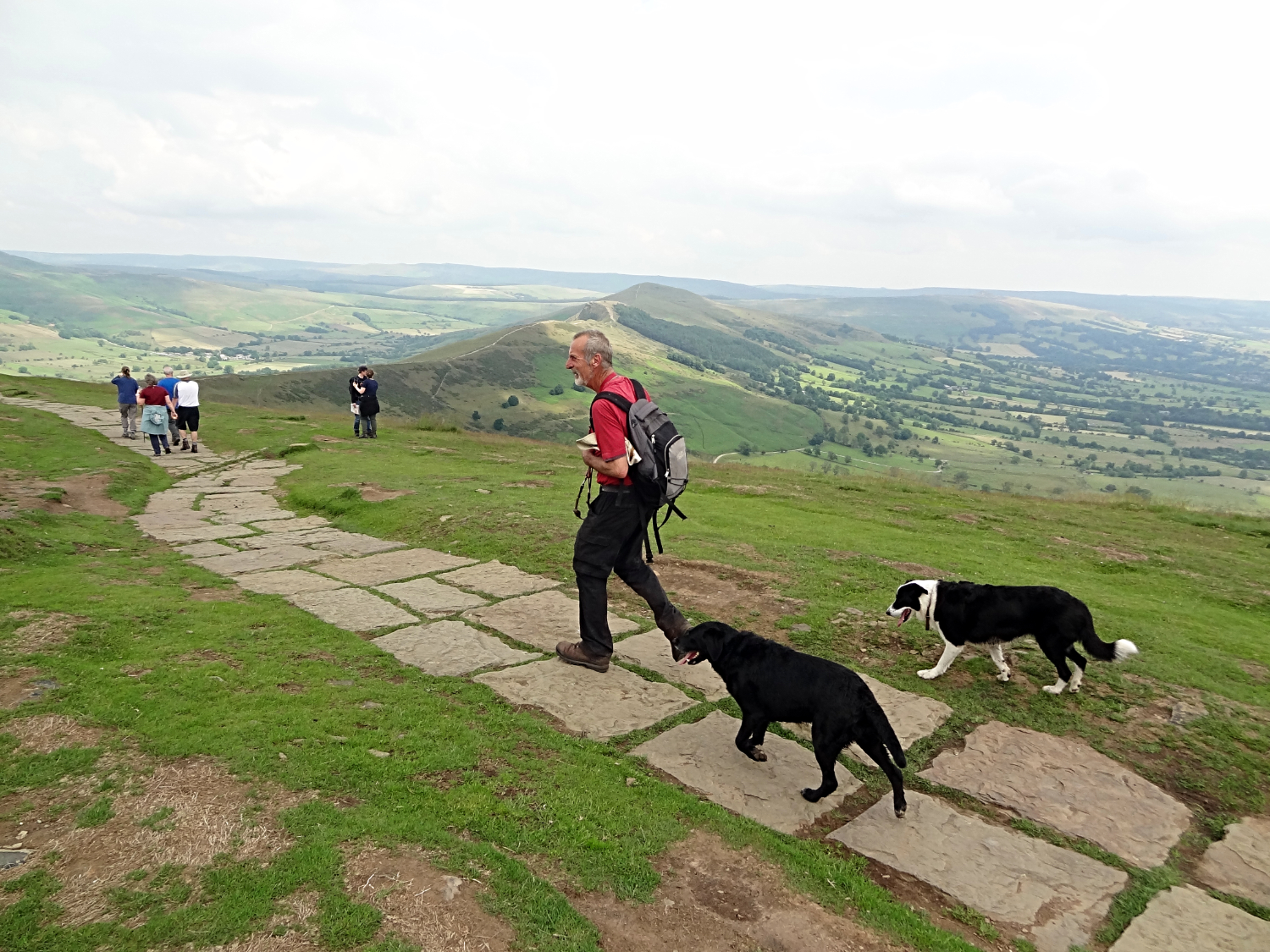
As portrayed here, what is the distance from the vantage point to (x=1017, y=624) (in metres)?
7.06

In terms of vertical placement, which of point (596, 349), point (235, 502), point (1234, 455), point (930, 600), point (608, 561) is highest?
point (596, 349)

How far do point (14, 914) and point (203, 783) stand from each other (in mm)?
1162

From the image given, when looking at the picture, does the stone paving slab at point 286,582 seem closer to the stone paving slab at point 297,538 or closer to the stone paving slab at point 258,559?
the stone paving slab at point 258,559

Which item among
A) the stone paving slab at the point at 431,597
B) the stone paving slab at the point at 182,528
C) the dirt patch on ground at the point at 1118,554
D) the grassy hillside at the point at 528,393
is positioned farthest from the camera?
the grassy hillside at the point at 528,393

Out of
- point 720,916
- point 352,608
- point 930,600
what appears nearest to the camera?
point 720,916

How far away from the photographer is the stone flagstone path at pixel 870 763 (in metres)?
4.24

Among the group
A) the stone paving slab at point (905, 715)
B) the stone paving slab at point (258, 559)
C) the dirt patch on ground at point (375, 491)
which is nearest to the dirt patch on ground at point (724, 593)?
the stone paving slab at point (905, 715)

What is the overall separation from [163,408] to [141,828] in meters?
19.0

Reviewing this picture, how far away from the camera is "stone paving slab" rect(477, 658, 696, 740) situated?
5980 millimetres

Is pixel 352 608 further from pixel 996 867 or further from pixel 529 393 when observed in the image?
pixel 529 393

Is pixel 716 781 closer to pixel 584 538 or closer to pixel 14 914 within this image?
pixel 584 538

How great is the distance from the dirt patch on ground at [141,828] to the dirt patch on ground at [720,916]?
2007 millimetres

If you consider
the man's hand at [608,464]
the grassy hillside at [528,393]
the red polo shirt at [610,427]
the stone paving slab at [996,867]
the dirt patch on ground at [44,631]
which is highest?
the red polo shirt at [610,427]

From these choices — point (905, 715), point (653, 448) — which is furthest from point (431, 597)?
point (905, 715)
